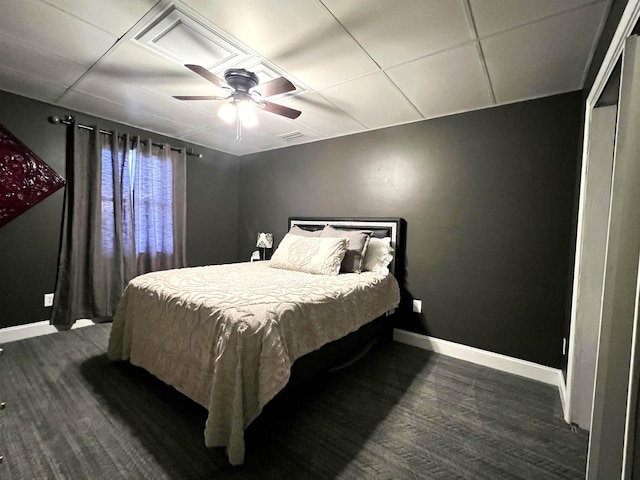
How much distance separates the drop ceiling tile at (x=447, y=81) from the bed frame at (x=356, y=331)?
114 centimetres

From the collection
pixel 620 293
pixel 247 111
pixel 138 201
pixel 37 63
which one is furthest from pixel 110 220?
pixel 620 293

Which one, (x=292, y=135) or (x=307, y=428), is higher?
(x=292, y=135)

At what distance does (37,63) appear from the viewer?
2045 mm

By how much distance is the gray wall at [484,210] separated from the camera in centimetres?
221

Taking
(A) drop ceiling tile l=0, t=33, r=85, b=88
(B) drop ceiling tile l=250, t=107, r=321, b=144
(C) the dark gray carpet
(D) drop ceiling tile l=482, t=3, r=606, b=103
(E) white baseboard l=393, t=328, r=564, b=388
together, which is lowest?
(C) the dark gray carpet

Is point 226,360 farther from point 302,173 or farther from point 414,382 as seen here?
point 302,173

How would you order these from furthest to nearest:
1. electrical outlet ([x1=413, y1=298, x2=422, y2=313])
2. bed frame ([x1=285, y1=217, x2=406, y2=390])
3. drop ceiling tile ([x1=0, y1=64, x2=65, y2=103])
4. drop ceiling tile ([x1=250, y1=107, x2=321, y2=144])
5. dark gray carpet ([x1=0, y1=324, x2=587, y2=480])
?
drop ceiling tile ([x1=250, y1=107, x2=321, y2=144]), electrical outlet ([x1=413, y1=298, x2=422, y2=313]), drop ceiling tile ([x1=0, y1=64, x2=65, y2=103]), bed frame ([x1=285, y1=217, x2=406, y2=390]), dark gray carpet ([x1=0, y1=324, x2=587, y2=480])

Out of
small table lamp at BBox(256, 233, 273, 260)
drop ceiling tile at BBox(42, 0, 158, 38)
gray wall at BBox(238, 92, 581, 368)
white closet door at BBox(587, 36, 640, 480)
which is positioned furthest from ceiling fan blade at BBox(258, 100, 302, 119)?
small table lamp at BBox(256, 233, 273, 260)

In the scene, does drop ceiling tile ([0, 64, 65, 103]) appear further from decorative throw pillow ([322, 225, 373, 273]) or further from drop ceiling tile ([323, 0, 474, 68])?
decorative throw pillow ([322, 225, 373, 273])

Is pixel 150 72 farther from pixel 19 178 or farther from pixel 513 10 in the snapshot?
pixel 513 10

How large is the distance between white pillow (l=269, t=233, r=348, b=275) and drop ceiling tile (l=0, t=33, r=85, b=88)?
220cm

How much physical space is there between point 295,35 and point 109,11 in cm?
100

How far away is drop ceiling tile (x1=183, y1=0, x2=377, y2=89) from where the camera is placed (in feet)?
4.75

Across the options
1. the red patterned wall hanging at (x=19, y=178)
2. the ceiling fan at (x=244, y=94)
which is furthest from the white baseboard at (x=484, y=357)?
the red patterned wall hanging at (x=19, y=178)
